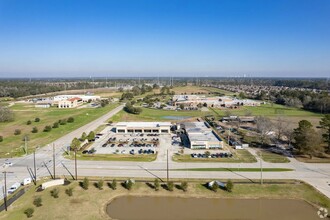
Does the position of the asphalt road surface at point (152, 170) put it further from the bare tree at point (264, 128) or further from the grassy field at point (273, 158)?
the bare tree at point (264, 128)

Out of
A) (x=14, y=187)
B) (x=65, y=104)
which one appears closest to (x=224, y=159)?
(x=14, y=187)

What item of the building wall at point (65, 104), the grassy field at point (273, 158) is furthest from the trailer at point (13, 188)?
the building wall at point (65, 104)

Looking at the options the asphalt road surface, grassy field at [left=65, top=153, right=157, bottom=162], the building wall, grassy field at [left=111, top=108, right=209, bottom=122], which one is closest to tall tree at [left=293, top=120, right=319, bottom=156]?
the asphalt road surface

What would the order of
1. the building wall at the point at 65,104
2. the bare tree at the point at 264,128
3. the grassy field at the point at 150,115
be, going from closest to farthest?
the bare tree at the point at 264,128 < the grassy field at the point at 150,115 < the building wall at the point at 65,104

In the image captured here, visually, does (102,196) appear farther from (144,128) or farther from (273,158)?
(144,128)

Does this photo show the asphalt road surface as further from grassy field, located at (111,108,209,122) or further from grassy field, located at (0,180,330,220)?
grassy field, located at (111,108,209,122)

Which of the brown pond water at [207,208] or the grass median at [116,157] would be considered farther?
the grass median at [116,157]
